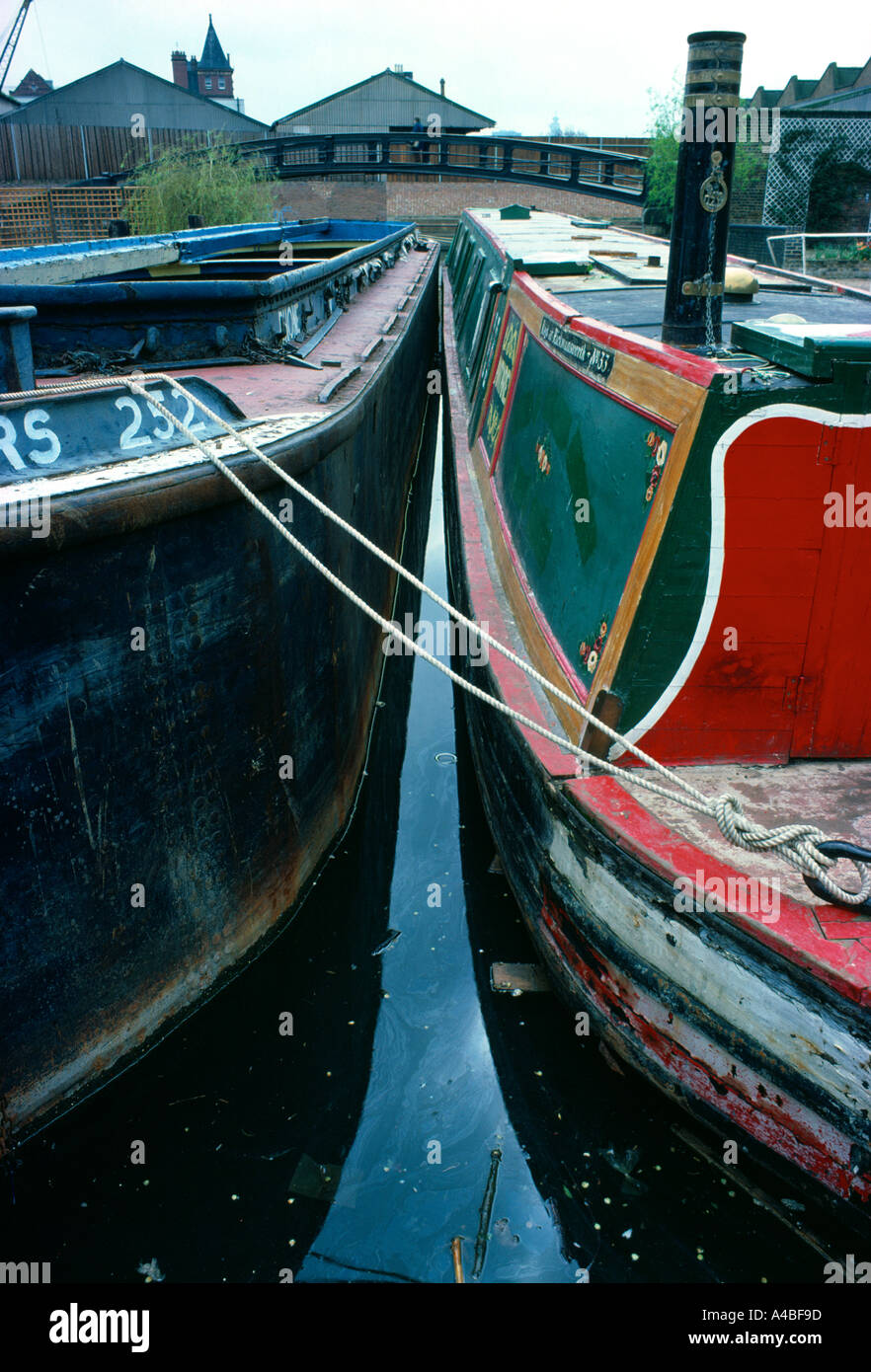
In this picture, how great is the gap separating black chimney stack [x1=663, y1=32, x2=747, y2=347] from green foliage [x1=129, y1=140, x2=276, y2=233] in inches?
674

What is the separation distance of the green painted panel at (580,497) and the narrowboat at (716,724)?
2cm

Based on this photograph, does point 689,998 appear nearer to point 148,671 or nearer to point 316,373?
point 148,671

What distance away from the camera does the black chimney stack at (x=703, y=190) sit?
311 cm

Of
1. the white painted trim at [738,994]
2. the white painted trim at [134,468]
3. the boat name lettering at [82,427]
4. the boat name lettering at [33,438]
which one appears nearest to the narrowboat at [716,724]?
the white painted trim at [738,994]

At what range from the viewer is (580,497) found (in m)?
4.06

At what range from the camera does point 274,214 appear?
23672 mm

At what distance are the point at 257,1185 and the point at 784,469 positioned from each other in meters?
3.07

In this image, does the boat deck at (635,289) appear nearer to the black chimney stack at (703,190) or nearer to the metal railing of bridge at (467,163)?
the black chimney stack at (703,190)

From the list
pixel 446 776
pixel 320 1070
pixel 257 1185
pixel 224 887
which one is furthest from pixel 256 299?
pixel 257 1185

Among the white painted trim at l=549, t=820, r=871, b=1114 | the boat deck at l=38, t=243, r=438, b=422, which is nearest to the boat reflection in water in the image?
the white painted trim at l=549, t=820, r=871, b=1114

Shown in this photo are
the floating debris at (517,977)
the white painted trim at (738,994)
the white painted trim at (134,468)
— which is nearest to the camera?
the white painted trim at (738,994)

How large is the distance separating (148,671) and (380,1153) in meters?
2.00

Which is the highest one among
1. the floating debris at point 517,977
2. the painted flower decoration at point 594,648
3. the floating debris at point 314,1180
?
the painted flower decoration at point 594,648
